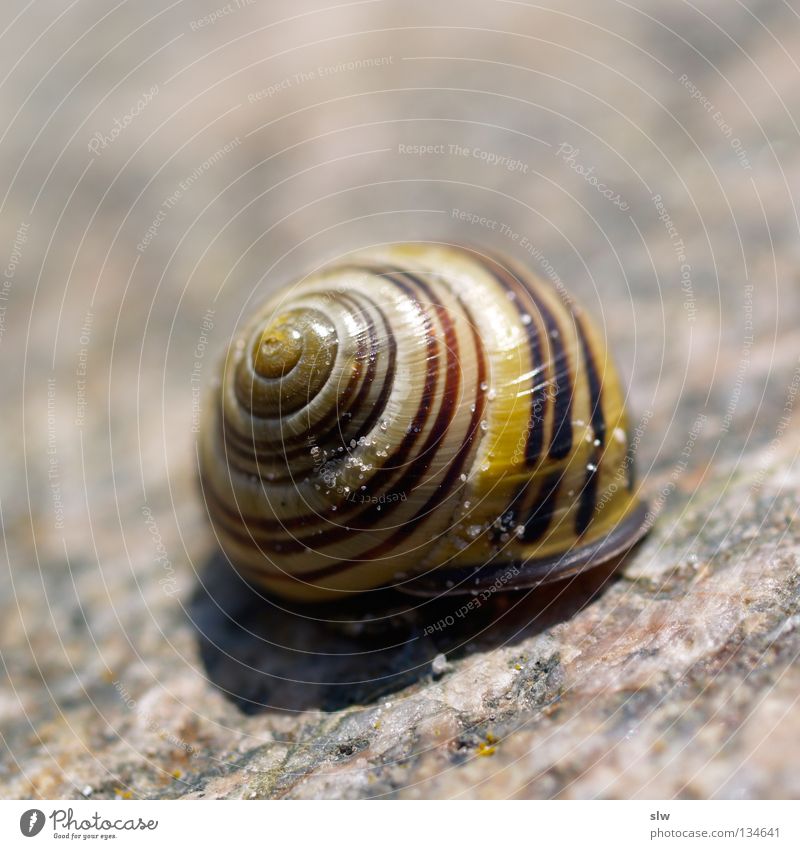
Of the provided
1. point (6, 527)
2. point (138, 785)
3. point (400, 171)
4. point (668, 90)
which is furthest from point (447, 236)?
point (138, 785)

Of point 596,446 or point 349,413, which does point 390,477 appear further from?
point 596,446

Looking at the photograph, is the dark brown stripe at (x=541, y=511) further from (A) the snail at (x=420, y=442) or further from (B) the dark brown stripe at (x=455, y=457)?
(B) the dark brown stripe at (x=455, y=457)
